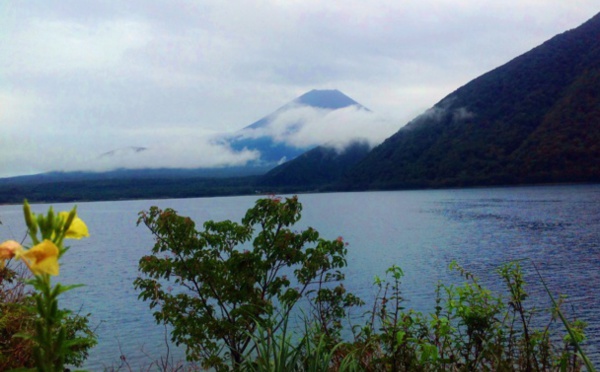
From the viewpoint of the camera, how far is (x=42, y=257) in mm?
1589

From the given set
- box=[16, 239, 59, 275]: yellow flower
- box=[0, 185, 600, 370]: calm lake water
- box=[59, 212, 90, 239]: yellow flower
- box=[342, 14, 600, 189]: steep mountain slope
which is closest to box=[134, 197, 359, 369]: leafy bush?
box=[0, 185, 600, 370]: calm lake water

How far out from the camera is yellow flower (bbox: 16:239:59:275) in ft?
5.15

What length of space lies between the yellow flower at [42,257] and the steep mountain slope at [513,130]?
11504 centimetres

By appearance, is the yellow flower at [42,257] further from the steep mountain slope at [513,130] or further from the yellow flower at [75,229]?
the steep mountain slope at [513,130]

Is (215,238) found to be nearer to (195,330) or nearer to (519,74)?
(195,330)

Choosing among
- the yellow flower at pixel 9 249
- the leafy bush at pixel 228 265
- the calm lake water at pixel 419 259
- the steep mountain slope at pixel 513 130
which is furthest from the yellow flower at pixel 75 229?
the steep mountain slope at pixel 513 130

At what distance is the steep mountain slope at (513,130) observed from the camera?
106m

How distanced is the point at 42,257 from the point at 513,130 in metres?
135

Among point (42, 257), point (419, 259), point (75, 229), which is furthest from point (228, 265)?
point (419, 259)

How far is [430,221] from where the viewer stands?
61062 millimetres

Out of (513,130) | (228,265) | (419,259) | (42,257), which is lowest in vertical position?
(419,259)

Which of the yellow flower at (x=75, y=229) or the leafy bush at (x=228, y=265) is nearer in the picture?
the yellow flower at (x=75, y=229)

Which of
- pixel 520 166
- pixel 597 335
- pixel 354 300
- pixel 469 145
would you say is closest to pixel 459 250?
pixel 597 335

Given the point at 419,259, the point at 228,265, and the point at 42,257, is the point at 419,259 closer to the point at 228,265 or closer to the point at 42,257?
the point at 228,265
